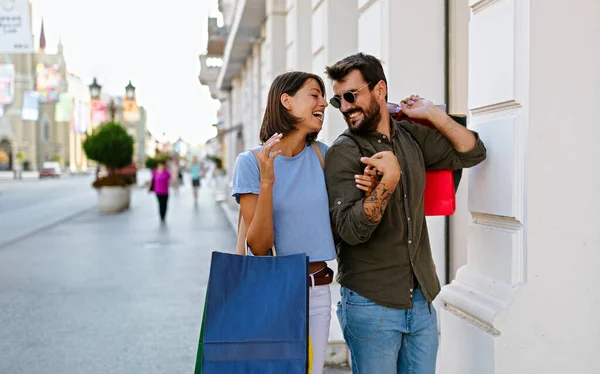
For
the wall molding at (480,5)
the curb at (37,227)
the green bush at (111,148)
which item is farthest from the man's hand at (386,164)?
the green bush at (111,148)

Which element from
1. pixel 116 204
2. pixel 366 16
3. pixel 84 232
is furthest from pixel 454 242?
pixel 116 204

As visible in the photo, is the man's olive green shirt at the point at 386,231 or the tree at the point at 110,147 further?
the tree at the point at 110,147

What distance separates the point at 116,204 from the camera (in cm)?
2288

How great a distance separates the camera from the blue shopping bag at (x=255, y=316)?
8.14 feet

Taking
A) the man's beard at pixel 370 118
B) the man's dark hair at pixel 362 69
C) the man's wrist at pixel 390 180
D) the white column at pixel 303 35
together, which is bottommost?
the man's wrist at pixel 390 180

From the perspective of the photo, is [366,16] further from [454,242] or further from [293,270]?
[293,270]

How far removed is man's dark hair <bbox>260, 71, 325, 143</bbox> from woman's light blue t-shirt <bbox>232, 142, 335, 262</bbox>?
122 millimetres

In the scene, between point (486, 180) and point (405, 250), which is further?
point (486, 180)

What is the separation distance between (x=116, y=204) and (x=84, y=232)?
6734 mm

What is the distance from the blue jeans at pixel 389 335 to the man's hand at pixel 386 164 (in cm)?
53

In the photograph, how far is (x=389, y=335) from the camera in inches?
108

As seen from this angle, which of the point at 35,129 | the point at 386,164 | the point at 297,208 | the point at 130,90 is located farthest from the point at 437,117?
the point at 35,129

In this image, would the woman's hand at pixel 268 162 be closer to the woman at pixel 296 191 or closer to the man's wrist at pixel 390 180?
the woman at pixel 296 191

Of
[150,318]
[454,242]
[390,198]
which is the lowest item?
[150,318]
